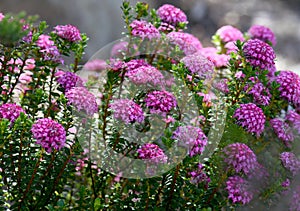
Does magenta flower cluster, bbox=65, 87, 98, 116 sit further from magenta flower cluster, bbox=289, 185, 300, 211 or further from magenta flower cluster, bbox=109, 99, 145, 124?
magenta flower cluster, bbox=289, 185, 300, 211

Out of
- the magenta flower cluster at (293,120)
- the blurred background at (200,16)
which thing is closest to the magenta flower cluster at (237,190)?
the magenta flower cluster at (293,120)

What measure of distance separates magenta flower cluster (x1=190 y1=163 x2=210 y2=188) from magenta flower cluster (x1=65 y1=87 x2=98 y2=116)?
425mm

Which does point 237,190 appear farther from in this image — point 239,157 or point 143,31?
point 143,31

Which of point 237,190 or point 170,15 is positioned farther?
point 170,15

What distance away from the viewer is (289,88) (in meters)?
2.08

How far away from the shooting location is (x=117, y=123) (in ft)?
6.03

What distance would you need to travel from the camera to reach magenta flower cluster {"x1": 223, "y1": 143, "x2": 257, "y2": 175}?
1.76 metres

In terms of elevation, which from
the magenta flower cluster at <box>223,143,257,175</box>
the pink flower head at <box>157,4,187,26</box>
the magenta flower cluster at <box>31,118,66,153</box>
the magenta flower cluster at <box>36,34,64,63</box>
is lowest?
the magenta flower cluster at <box>223,143,257,175</box>

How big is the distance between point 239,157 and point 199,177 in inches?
8.5

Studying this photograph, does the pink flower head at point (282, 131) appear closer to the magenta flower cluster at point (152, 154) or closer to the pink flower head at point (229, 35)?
the magenta flower cluster at point (152, 154)

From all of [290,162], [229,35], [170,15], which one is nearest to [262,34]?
[229,35]

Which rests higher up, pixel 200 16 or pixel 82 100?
pixel 200 16

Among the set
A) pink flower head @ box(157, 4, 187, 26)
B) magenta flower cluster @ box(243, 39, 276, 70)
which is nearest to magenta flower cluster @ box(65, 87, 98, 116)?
magenta flower cluster @ box(243, 39, 276, 70)

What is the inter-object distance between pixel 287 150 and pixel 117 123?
28.1 inches
